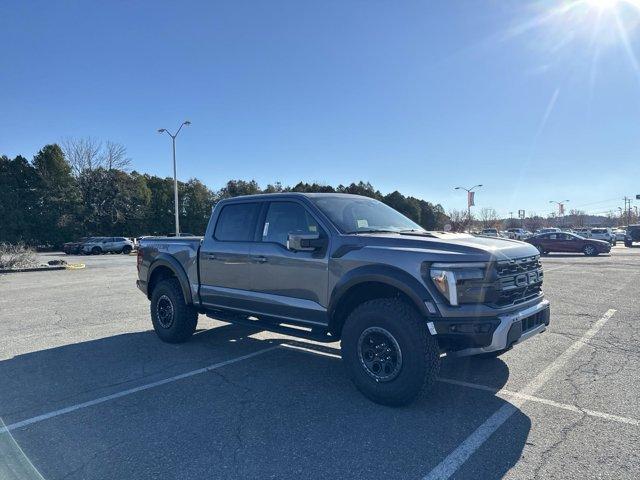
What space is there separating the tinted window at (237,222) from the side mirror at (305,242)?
1122 millimetres

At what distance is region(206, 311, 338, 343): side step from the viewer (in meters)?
4.75

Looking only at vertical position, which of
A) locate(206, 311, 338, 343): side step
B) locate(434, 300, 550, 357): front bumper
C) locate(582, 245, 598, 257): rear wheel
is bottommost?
locate(582, 245, 598, 257): rear wheel

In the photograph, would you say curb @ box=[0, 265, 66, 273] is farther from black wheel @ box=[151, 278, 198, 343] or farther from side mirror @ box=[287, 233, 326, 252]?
side mirror @ box=[287, 233, 326, 252]

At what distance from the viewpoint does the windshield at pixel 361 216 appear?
490cm

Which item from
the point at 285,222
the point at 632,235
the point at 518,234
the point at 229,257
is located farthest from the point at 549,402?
the point at 518,234

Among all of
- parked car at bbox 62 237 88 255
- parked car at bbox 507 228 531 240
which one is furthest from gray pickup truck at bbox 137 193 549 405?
parked car at bbox 507 228 531 240

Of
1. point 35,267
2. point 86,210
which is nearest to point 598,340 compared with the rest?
point 35,267

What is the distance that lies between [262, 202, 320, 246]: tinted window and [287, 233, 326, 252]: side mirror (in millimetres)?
281

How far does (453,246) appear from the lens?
4.02 m

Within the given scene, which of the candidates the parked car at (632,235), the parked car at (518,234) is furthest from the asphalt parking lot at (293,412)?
the parked car at (518,234)

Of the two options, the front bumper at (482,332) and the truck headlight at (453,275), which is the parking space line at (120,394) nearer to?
the front bumper at (482,332)

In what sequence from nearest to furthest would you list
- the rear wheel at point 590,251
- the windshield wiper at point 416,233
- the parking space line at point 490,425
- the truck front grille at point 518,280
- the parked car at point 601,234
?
the parking space line at point 490,425 < the truck front grille at point 518,280 < the windshield wiper at point 416,233 < the rear wheel at point 590,251 < the parked car at point 601,234

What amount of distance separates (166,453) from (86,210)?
55177 millimetres

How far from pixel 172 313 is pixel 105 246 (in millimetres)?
35928
